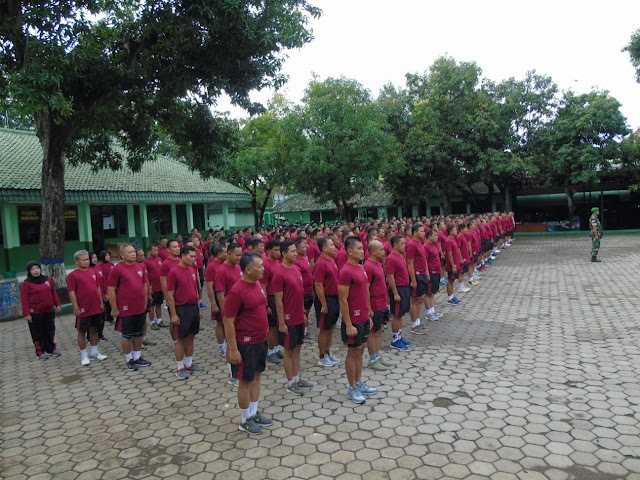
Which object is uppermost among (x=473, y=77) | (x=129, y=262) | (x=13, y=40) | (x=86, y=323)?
(x=473, y=77)

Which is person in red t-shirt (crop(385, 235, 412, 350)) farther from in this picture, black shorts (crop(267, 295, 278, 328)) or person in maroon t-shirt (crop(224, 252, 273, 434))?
person in maroon t-shirt (crop(224, 252, 273, 434))

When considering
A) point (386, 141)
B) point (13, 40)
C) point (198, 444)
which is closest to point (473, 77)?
point (386, 141)

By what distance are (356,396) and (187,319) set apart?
2.31 meters

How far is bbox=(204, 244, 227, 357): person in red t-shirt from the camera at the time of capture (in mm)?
6035

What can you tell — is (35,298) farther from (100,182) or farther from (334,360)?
(100,182)

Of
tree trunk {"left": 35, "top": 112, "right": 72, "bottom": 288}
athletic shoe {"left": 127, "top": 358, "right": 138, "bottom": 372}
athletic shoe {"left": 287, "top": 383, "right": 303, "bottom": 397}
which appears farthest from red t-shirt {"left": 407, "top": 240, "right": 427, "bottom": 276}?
tree trunk {"left": 35, "top": 112, "right": 72, "bottom": 288}

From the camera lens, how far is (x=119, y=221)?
67.9 ft

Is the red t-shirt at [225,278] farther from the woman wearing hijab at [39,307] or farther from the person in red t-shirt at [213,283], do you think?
the woman wearing hijab at [39,307]

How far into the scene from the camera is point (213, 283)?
6168 millimetres

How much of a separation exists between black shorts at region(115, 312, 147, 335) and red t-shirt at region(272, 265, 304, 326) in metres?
2.25

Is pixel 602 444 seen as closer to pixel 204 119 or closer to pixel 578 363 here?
pixel 578 363

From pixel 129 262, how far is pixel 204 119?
7969 mm

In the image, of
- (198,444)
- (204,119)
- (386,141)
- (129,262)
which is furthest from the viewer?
(386,141)

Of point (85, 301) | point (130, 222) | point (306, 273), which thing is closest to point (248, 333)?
point (306, 273)
